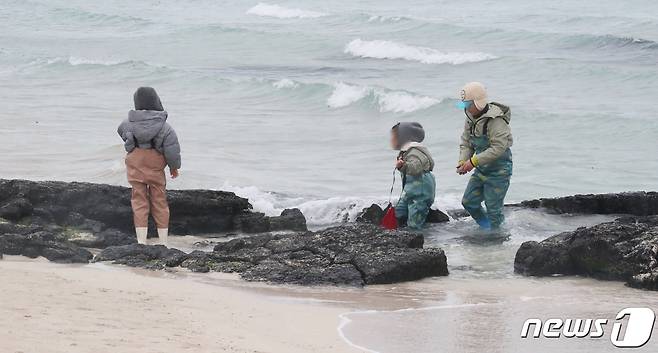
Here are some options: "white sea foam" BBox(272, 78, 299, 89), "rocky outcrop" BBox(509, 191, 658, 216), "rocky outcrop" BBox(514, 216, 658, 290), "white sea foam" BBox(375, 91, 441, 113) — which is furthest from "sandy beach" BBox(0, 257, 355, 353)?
"white sea foam" BBox(272, 78, 299, 89)

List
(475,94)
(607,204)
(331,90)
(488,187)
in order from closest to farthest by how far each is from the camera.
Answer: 1. (475,94)
2. (488,187)
3. (607,204)
4. (331,90)

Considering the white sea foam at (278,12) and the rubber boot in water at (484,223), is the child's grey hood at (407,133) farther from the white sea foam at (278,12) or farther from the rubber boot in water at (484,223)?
the white sea foam at (278,12)

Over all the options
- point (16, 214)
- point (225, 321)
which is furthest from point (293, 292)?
point (16, 214)

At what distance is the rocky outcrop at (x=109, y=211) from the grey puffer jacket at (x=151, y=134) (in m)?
0.83

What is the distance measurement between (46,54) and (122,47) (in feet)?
12.1

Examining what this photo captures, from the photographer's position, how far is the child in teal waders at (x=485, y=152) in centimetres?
1059

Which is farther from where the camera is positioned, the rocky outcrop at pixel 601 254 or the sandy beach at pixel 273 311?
the rocky outcrop at pixel 601 254

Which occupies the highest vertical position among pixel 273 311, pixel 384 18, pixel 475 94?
pixel 475 94

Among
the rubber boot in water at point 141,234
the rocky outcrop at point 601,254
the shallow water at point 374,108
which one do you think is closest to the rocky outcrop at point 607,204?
the shallow water at point 374,108

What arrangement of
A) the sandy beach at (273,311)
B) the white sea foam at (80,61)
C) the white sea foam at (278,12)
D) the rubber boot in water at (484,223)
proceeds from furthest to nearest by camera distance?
the white sea foam at (278,12)
the white sea foam at (80,61)
the rubber boot in water at (484,223)
the sandy beach at (273,311)

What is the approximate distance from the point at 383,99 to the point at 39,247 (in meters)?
17.6

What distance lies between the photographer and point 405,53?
36094mm

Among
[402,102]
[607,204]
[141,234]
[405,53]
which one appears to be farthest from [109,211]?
[405,53]

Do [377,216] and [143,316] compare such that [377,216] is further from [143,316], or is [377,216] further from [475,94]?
[143,316]
